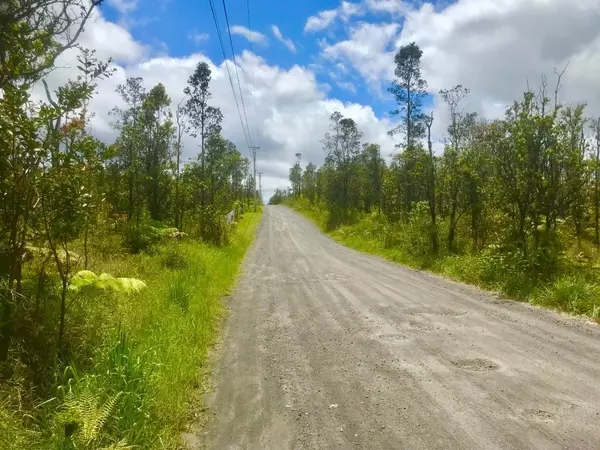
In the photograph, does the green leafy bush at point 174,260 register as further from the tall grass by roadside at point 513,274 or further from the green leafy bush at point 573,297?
the green leafy bush at point 573,297

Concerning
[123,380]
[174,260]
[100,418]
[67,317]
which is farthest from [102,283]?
[174,260]

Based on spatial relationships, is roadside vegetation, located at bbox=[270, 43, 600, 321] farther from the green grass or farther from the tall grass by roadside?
the green grass

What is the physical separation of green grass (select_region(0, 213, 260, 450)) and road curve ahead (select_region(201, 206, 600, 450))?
0.44m

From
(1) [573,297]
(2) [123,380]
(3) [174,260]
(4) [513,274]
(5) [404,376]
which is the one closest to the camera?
(2) [123,380]

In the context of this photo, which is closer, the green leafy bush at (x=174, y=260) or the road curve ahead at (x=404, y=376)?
the road curve ahead at (x=404, y=376)

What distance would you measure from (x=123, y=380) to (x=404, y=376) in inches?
126

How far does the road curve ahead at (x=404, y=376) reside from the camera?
400 centimetres

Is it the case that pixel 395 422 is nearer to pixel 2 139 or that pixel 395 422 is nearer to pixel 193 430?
pixel 193 430

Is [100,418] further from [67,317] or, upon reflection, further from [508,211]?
[508,211]

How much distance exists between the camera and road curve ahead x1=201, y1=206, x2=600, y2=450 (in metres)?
4.00

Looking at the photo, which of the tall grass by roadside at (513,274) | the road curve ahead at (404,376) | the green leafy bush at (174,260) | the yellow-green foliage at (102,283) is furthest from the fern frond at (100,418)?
the green leafy bush at (174,260)

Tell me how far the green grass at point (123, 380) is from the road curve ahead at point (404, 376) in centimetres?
44

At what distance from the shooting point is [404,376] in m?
5.27

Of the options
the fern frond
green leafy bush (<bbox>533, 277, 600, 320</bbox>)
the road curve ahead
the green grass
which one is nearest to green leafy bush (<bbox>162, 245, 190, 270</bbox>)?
the road curve ahead
